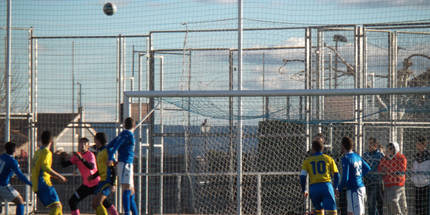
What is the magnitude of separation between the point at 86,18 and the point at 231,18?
3352mm

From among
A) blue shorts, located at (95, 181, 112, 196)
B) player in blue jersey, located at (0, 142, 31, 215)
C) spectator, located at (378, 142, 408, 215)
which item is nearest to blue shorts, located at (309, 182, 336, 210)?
spectator, located at (378, 142, 408, 215)

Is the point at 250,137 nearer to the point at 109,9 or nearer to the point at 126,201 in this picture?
the point at 126,201

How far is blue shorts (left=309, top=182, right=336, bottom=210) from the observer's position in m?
10.6

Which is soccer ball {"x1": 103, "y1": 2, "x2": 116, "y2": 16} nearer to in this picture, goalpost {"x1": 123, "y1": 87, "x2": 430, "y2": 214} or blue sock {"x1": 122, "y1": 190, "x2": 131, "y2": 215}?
goalpost {"x1": 123, "y1": 87, "x2": 430, "y2": 214}

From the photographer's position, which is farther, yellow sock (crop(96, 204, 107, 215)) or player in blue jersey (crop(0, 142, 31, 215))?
player in blue jersey (crop(0, 142, 31, 215))

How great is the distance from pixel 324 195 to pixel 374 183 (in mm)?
2235

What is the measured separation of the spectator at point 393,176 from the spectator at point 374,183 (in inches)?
6.6

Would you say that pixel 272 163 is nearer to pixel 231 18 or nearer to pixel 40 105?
pixel 231 18

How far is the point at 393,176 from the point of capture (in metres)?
12.1

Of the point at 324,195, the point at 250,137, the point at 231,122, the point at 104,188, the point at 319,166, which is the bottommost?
the point at 324,195

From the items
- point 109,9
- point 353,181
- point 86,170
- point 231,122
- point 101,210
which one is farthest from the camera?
point 109,9

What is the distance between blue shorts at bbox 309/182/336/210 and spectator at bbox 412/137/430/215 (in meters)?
2.38

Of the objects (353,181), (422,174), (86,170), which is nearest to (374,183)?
(422,174)

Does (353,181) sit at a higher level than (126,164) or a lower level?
lower
